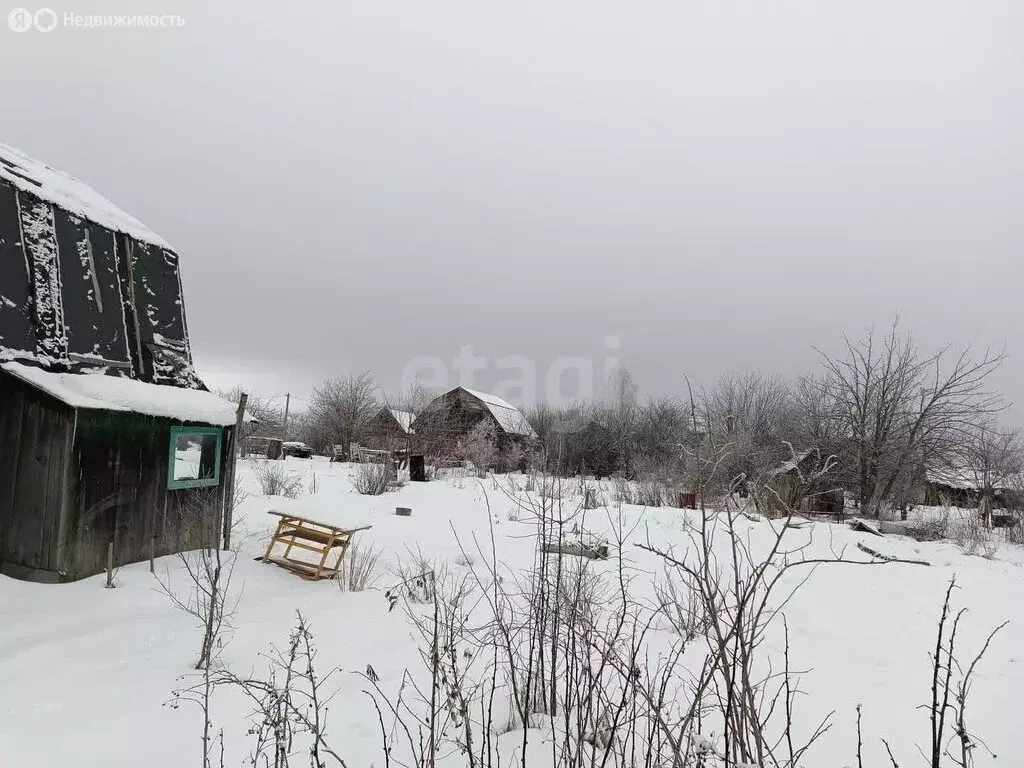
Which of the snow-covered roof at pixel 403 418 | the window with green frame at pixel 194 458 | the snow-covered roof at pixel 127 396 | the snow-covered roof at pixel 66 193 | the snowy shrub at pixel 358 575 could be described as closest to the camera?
the snow-covered roof at pixel 127 396

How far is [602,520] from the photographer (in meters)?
12.2

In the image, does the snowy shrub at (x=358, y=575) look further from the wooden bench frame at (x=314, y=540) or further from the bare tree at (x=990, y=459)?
the bare tree at (x=990, y=459)

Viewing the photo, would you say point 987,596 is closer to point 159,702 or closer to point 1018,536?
point 1018,536

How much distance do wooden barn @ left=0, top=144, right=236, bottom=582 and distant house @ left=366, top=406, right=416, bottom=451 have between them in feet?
63.0

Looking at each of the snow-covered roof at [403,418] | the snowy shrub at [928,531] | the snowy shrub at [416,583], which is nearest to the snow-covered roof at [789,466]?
the snowy shrub at [928,531]

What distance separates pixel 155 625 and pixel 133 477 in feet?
7.53

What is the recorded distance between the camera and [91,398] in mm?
6336

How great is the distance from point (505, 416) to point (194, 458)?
1003 inches

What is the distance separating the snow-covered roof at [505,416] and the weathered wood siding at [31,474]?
25494 mm

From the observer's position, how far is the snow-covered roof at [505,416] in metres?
31.9

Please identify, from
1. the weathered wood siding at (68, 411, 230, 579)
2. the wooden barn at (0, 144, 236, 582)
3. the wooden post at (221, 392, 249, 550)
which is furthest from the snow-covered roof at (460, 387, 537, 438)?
the weathered wood siding at (68, 411, 230, 579)

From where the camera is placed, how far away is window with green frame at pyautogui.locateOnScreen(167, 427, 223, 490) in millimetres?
7477

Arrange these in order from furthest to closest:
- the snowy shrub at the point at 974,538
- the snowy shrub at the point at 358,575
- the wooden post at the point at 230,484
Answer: the snowy shrub at the point at 974,538 → the wooden post at the point at 230,484 → the snowy shrub at the point at 358,575

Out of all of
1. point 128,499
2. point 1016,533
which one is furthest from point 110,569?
point 1016,533
